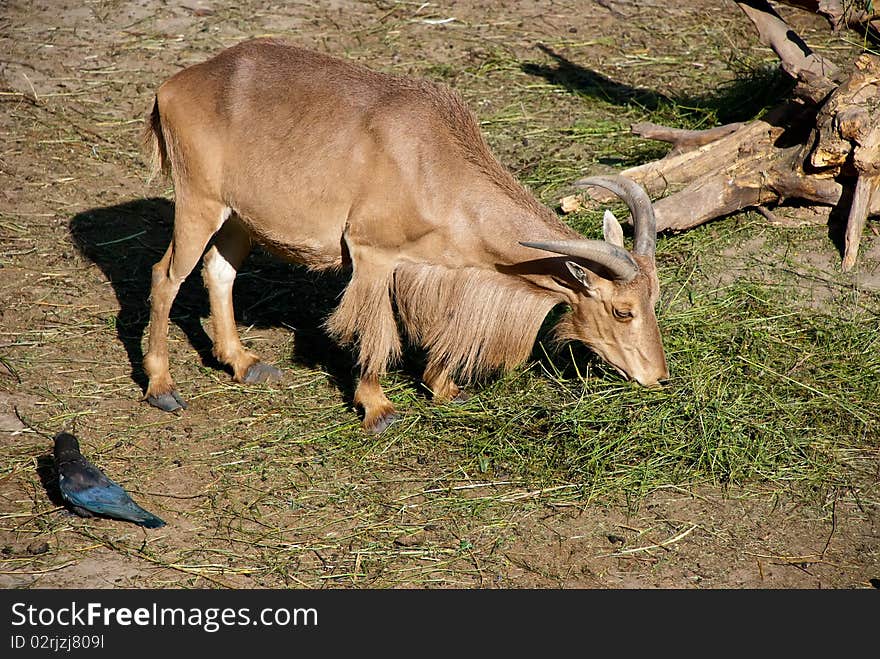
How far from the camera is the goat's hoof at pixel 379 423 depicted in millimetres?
5992

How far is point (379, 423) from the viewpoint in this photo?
6.01 m

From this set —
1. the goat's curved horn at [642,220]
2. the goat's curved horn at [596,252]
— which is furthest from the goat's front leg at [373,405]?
the goat's curved horn at [642,220]

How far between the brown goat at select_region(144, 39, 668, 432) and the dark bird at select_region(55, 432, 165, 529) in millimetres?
1120

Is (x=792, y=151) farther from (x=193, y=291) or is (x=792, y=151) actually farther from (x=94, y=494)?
(x=94, y=494)

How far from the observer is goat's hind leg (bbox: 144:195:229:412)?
6066 mm

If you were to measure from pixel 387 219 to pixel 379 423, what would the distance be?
1.19 m

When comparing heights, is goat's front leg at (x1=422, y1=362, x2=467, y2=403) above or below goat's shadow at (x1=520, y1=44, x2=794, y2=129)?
below

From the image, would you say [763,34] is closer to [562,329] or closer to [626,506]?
[562,329]

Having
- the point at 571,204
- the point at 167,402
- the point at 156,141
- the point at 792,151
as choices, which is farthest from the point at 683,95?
the point at 167,402

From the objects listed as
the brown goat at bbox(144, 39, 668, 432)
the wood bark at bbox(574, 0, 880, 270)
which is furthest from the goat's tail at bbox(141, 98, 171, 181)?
the wood bark at bbox(574, 0, 880, 270)

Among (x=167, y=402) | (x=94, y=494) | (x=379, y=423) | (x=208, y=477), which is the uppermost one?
(x=94, y=494)

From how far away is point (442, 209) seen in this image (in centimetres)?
555

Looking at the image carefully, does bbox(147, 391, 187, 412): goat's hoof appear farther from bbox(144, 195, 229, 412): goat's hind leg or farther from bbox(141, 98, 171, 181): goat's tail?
bbox(141, 98, 171, 181): goat's tail

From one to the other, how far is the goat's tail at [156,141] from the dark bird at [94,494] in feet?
6.74
